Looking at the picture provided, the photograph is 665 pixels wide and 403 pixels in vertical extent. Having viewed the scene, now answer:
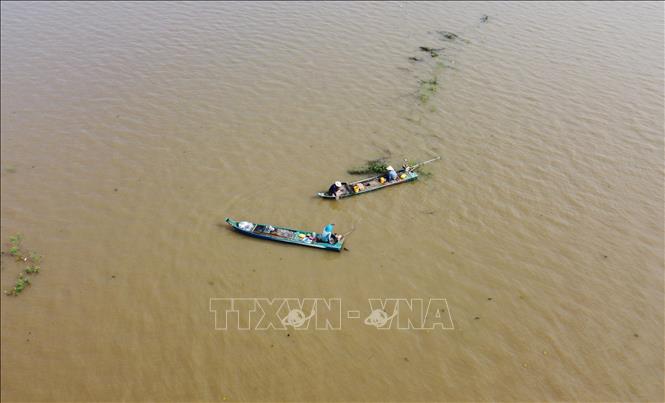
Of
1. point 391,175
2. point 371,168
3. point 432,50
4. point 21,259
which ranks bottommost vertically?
point 21,259

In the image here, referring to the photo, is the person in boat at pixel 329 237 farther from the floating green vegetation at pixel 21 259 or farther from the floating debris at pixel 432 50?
the floating debris at pixel 432 50

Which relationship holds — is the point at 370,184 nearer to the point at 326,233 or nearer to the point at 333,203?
the point at 333,203

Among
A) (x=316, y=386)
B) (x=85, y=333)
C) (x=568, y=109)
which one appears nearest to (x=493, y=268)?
(x=316, y=386)

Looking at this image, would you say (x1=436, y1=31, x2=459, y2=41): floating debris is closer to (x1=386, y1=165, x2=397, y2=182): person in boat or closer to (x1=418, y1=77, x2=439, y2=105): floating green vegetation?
(x1=418, y1=77, x2=439, y2=105): floating green vegetation

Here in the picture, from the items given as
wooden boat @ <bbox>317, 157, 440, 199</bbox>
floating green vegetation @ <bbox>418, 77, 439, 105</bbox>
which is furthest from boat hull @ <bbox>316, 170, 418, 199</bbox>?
floating green vegetation @ <bbox>418, 77, 439, 105</bbox>

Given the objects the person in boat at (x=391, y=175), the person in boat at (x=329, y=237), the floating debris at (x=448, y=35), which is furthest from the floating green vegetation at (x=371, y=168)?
the floating debris at (x=448, y=35)

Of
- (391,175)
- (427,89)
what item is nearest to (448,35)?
(427,89)

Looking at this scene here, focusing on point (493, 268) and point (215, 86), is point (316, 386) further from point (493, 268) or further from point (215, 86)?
point (215, 86)

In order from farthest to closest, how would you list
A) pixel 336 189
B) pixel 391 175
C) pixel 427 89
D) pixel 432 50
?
pixel 432 50
pixel 427 89
pixel 391 175
pixel 336 189
